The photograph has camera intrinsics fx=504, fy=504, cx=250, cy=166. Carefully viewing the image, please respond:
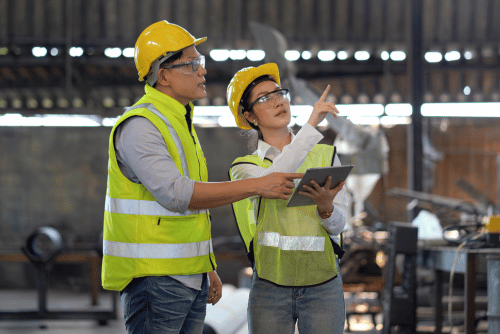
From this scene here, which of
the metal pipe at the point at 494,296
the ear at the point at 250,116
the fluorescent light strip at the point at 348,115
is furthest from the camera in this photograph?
the fluorescent light strip at the point at 348,115

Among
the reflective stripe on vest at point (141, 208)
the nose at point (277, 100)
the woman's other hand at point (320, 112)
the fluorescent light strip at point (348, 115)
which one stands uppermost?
the fluorescent light strip at point (348, 115)

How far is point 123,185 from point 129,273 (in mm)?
301

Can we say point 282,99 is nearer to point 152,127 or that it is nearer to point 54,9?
point 152,127

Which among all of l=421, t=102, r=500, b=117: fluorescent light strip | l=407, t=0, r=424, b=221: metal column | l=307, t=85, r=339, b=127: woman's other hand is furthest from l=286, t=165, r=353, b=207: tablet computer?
l=421, t=102, r=500, b=117: fluorescent light strip

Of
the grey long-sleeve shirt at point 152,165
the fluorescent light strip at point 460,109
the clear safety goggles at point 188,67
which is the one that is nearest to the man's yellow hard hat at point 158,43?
the clear safety goggles at point 188,67

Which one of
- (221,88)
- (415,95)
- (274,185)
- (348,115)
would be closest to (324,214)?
(274,185)

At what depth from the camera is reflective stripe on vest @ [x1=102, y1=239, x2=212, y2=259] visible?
1703mm

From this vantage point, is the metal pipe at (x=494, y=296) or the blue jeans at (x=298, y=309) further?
the metal pipe at (x=494, y=296)

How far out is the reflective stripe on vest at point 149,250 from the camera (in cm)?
170

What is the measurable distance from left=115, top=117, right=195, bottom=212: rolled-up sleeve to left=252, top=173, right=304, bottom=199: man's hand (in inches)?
9.1

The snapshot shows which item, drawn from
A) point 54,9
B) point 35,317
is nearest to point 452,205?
point 35,317

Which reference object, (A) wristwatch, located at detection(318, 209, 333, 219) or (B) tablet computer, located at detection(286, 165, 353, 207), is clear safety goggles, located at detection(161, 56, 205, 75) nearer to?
(B) tablet computer, located at detection(286, 165, 353, 207)

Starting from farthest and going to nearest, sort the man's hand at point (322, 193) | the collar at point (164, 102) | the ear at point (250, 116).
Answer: the ear at point (250, 116)
the collar at point (164, 102)
the man's hand at point (322, 193)

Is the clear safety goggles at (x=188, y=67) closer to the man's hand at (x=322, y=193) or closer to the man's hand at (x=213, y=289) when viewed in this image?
the man's hand at (x=322, y=193)
